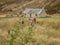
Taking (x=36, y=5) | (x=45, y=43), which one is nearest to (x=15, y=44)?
(x=45, y=43)

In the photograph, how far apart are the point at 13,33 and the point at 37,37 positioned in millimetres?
6835

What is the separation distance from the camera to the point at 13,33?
43.8ft

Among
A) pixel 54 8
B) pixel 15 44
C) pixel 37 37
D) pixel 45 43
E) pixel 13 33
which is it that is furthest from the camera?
pixel 54 8

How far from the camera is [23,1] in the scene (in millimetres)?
113438

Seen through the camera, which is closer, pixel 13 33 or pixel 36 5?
pixel 13 33

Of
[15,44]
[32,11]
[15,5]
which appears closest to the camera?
[15,44]

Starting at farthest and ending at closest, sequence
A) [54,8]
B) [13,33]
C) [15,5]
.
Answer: [15,5] < [54,8] < [13,33]

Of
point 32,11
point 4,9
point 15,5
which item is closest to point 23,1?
point 15,5

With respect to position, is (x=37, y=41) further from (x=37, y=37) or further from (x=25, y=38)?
(x=25, y=38)

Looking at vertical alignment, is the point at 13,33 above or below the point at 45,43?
above

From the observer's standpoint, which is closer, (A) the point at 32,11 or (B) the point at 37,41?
(B) the point at 37,41

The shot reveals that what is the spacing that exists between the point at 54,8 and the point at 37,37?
8130cm

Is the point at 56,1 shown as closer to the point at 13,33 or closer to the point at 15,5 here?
the point at 15,5

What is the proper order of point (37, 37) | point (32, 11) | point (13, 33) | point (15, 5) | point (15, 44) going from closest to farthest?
point (13, 33) → point (15, 44) → point (37, 37) → point (32, 11) → point (15, 5)
